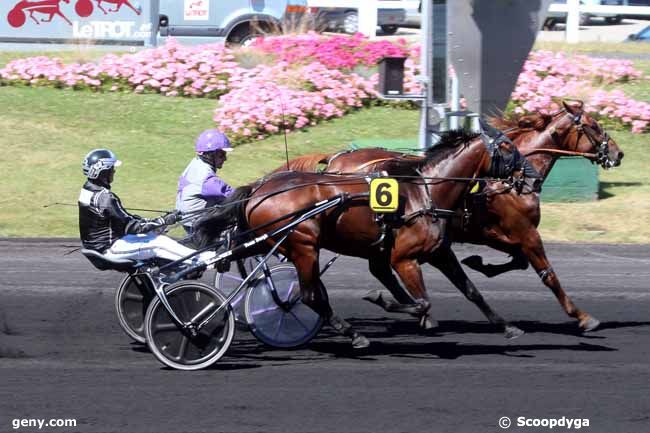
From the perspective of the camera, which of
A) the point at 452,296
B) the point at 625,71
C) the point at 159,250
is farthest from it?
the point at 625,71

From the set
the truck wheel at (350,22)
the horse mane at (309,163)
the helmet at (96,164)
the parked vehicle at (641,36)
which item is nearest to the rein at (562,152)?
the horse mane at (309,163)

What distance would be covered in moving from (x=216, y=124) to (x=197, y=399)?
1043 centimetres

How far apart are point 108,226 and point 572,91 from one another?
11207mm

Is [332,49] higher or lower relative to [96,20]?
lower

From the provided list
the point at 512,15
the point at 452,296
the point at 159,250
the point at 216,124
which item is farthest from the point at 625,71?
the point at 159,250

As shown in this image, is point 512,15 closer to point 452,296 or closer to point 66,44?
point 452,296

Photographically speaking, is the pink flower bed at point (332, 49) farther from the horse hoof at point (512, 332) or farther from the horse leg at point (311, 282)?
the horse leg at point (311, 282)

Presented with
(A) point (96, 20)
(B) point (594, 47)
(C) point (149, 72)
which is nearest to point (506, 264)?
(C) point (149, 72)

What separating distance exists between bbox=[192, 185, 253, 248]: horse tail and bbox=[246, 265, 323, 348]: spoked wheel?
51 centimetres

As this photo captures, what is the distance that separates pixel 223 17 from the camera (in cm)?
2033

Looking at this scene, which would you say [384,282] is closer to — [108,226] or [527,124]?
[527,124]

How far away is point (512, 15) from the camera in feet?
42.7

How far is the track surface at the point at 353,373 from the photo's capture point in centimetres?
615

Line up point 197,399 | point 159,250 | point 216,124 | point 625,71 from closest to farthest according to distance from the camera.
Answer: point 197,399
point 159,250
point 216,124
point 625,71
